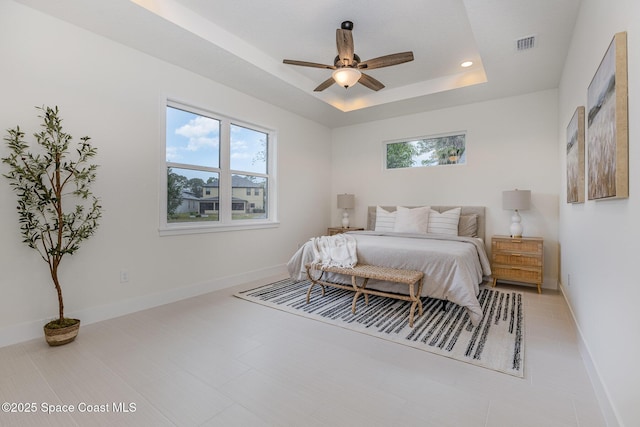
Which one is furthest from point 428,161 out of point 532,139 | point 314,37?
point 314,37

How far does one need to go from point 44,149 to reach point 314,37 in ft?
8.80

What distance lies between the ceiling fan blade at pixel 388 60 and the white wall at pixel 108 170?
1.97 metres

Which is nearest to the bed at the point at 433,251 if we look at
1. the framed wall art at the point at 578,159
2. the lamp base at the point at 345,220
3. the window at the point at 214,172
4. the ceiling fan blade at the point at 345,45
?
the lamp base at the point at 345,220

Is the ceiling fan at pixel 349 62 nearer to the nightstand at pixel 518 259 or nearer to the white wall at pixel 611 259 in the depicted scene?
the white wall at pixel 611 259

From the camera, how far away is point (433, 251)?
2920 millimetres

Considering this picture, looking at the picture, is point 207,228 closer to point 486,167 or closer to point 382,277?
point 382,277

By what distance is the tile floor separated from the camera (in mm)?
1501

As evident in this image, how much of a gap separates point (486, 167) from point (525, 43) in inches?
73.1

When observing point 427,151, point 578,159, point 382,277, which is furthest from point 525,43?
point 382,277

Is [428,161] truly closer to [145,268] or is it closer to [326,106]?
[326,106]

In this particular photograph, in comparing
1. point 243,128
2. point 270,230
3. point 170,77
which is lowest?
point 270,230

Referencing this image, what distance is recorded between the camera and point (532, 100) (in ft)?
13.2

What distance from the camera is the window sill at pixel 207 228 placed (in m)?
3.28

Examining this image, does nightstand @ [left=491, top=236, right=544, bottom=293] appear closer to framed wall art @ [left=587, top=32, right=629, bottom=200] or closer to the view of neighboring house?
framed wall art @ [left=587, top=32, right=629, bottom=200]
